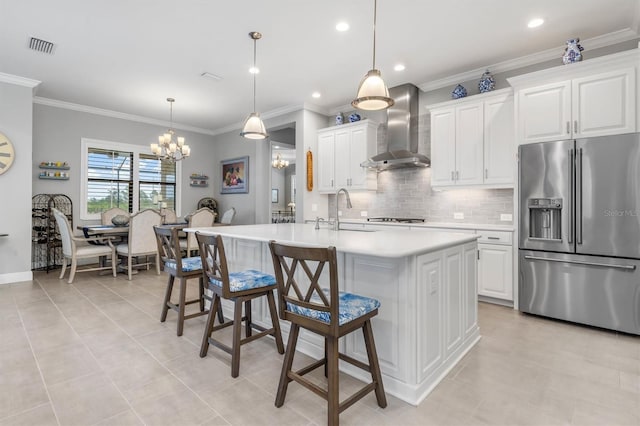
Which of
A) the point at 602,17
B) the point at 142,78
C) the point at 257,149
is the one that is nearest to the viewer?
the point at 602,17

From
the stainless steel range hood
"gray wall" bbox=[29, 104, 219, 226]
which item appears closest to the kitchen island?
the stainless steel range hood

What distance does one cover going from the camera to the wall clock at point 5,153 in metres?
4.56

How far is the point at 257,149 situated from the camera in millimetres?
6910

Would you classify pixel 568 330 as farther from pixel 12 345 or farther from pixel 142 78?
pixel 142 78

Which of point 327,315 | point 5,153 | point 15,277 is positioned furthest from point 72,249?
point 327,315

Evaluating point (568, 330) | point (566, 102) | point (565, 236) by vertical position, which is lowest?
point (568, 330)

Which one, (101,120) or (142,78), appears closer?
(142,78)

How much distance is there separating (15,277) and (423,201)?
592 cm

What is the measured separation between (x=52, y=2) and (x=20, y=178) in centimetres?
292

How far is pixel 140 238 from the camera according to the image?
5.14 metres

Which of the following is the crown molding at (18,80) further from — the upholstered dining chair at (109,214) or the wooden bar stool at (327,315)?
the wooden bar stool at (327,315)

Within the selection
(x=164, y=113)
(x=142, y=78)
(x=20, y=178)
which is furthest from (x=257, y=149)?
(x=20, y=178)

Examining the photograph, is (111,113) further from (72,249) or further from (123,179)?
(72,249)

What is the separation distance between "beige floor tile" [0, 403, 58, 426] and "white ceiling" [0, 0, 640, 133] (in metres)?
3.14
